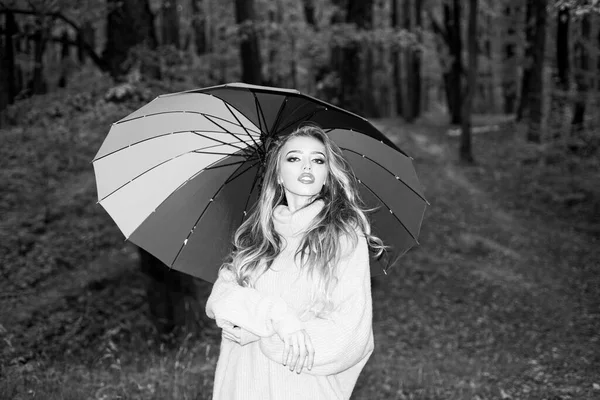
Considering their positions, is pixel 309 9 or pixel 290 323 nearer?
pixel 290 323

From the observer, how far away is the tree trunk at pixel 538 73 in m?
17.7

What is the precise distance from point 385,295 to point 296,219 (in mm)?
8314

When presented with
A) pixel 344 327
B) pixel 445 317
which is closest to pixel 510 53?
pixel 445 317

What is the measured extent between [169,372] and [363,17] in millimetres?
11987

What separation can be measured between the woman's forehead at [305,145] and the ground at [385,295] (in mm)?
3272

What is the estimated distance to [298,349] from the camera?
2.26m

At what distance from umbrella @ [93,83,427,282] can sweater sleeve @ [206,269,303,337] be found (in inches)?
24.8

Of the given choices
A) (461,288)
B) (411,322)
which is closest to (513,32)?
(461,288)

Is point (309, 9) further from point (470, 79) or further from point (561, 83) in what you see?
point (561, 83)

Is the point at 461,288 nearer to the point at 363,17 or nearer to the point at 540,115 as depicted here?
the point at 363,17

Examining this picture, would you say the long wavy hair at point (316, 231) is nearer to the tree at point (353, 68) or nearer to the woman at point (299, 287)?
the woman at point (299, 287)

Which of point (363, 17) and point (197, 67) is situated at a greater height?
point (363, 17)

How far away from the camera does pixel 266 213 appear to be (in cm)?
277

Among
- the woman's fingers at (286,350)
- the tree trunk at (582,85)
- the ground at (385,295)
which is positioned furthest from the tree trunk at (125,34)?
the tree trunk at (582,85)
